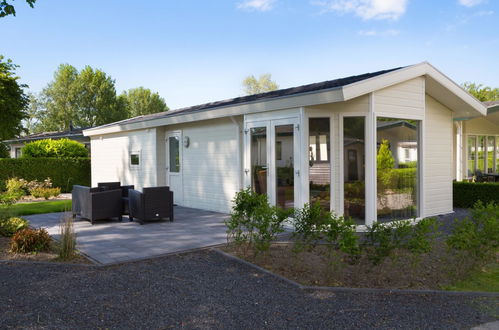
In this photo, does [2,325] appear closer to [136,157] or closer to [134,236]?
[134,236]

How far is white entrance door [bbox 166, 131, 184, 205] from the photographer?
12.5 m

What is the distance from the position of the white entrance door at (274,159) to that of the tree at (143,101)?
173ft

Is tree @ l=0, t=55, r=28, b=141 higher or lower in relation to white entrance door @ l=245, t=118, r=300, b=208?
higher

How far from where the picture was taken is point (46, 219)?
10.2m

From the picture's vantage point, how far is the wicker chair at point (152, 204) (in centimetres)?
920

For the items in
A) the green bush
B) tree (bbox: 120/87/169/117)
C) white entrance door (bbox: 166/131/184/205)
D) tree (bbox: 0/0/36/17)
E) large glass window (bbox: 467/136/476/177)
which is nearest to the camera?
tree (bbox: 0/0/36/17)

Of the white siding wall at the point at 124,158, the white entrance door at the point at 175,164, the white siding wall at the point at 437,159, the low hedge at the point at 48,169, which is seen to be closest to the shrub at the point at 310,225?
the white siding wall at the point at 437,159

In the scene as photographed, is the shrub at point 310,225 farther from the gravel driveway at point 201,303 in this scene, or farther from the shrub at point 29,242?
the shrub at point 29,242

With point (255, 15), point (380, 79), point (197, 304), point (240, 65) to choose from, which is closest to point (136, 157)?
point (380, 79)

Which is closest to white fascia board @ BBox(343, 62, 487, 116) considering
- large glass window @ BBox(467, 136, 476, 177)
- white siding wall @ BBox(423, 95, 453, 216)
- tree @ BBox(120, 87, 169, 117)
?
white siding wall @ BBox(423, 95, 453, 216)

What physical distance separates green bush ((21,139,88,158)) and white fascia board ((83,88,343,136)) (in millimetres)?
7187

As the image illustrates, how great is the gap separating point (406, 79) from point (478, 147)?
28.0ft

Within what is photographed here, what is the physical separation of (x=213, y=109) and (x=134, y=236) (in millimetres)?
3874

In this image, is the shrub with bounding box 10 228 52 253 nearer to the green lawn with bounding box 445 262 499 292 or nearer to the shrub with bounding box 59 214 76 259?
the shrub with bounding box 59 214 76 259
